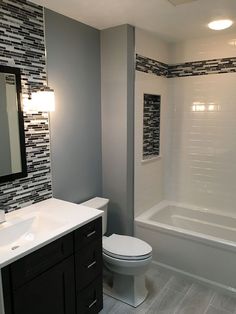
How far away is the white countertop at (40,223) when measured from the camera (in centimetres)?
154

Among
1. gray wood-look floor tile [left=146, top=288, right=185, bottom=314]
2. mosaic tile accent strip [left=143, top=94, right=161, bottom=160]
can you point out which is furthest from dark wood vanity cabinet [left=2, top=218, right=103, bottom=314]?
mosaic tile accent strip [left=143, top=94, right=161, bottom=160]

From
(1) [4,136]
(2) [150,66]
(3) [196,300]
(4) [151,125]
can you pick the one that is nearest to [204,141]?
(4) [151,125]

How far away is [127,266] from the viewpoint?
207 centimetres

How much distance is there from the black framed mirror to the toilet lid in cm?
93

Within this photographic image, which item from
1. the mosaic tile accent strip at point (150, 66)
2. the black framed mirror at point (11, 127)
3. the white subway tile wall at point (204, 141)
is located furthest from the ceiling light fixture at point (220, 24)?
the black framed mirror at point (11, 127)

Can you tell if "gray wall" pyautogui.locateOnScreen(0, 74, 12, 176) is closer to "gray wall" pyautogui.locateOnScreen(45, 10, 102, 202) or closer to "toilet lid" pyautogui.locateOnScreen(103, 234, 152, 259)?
"gray wall" pyautogui.locateOnScreen(45, 10, 102, 202)

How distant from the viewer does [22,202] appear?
197cm

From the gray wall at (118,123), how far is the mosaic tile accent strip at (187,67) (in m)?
0.20

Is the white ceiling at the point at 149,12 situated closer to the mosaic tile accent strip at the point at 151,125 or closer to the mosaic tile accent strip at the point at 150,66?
the mosaic tile accent strip at the point at 150,66

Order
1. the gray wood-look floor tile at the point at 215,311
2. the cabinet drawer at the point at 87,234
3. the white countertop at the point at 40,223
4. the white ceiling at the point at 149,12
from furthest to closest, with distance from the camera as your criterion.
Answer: the gray wood-look floor tile at the point at 215,311, the white ceiling at the point at 149,12, the cabinet drawer at the point at 87,234, the white countertop at the point at 40,223

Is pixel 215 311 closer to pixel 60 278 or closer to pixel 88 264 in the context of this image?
pixel 88 264

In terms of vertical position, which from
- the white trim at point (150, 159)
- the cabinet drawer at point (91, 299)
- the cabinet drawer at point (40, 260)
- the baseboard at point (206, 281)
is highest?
the white trim at point (150, 159)

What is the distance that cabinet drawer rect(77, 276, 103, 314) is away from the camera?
1.82 m

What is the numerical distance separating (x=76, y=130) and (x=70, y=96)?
0.99 feet
